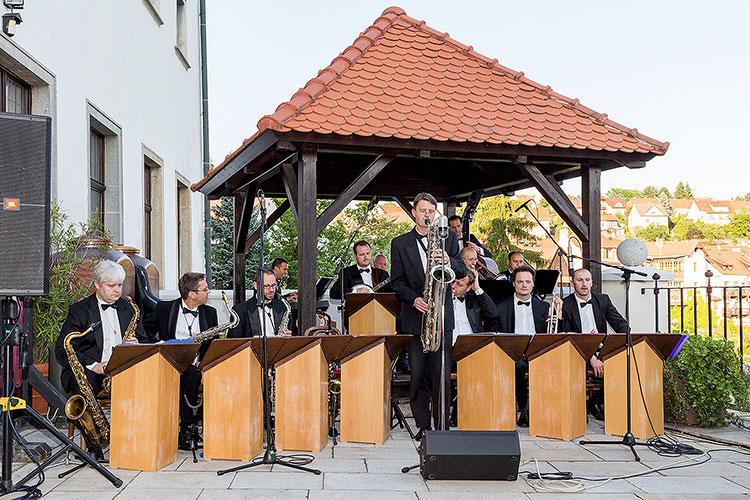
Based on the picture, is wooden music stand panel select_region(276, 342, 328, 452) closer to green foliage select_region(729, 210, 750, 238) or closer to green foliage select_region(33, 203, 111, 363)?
green foliage select_region(33, 203, 111, 363)

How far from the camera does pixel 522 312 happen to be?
7.60 metres

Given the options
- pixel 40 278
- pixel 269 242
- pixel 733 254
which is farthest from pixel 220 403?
pixel 733 254

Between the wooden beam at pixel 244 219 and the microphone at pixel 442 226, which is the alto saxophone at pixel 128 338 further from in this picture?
the wooden beam at pixel 244 219

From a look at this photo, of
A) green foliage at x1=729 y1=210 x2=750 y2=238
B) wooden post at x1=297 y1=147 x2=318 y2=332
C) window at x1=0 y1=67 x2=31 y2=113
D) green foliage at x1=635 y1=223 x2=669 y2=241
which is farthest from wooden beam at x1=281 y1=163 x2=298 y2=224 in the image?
green foliage at x1=635 y1=223 x2=669 y2=241

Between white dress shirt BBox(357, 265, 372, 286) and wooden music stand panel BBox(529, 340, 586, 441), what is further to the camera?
white dress shirt BBox(357, 265, 372, 286)

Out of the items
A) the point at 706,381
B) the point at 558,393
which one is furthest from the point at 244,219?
the point at 706,381

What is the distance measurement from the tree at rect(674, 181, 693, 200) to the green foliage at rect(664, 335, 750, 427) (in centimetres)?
16137

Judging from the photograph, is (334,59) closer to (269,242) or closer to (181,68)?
(181,68)

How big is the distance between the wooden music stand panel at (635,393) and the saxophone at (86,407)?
401 cm

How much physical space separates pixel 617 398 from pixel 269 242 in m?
13.9

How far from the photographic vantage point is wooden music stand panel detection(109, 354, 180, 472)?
17.1 feet

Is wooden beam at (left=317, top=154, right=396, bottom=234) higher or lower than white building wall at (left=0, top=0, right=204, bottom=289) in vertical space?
lower

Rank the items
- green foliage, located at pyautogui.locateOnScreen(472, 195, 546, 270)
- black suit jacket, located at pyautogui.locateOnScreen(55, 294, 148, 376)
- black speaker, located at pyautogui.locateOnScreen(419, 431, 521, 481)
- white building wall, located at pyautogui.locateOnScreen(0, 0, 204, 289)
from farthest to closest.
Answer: green foliage, located at pyautogui.locateOnScreen(472, 195, 546, 270) < white building wall, located at pyautogui.locateOnScreen(0, 0, 204, 289) < black suit jacket, located at pyautogui.locateOnScreen(55, 294, 148, 376) < black speaker, located at pyautogui.locateOnScreen(419, 431, 521, 481)

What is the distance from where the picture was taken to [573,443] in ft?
20.5
